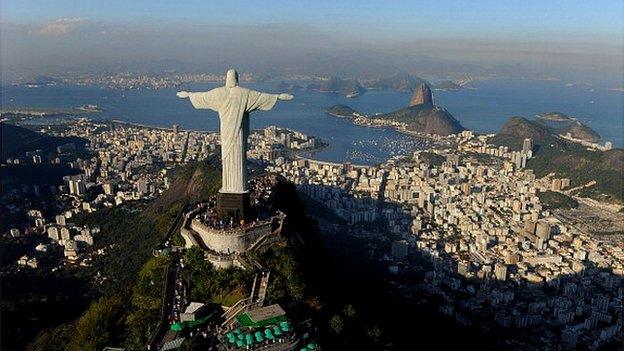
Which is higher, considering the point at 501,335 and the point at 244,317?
the point at 244,317

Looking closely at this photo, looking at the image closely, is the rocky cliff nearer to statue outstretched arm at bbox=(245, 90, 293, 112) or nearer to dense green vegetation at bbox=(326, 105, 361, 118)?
dense green vegetation at bbox=(326, 105, 361, 118)

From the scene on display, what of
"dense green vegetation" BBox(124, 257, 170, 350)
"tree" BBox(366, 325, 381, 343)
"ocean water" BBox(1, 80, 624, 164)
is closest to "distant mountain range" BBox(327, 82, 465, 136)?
"ocean water" BBox(1, 80, 624, 164)

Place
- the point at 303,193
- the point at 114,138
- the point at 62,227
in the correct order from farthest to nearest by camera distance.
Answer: the point at 114,138 < the point at 303,193 < the point at 62,227

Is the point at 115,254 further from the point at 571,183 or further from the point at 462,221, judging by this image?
the point at 571,183

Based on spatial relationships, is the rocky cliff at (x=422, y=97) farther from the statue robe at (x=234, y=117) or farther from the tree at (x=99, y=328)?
the tree at (x=99, y=328)

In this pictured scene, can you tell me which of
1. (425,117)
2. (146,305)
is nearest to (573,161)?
(425,117)

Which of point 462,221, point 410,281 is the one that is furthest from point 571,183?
point 410,281

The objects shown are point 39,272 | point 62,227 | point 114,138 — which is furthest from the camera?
point 114,138
